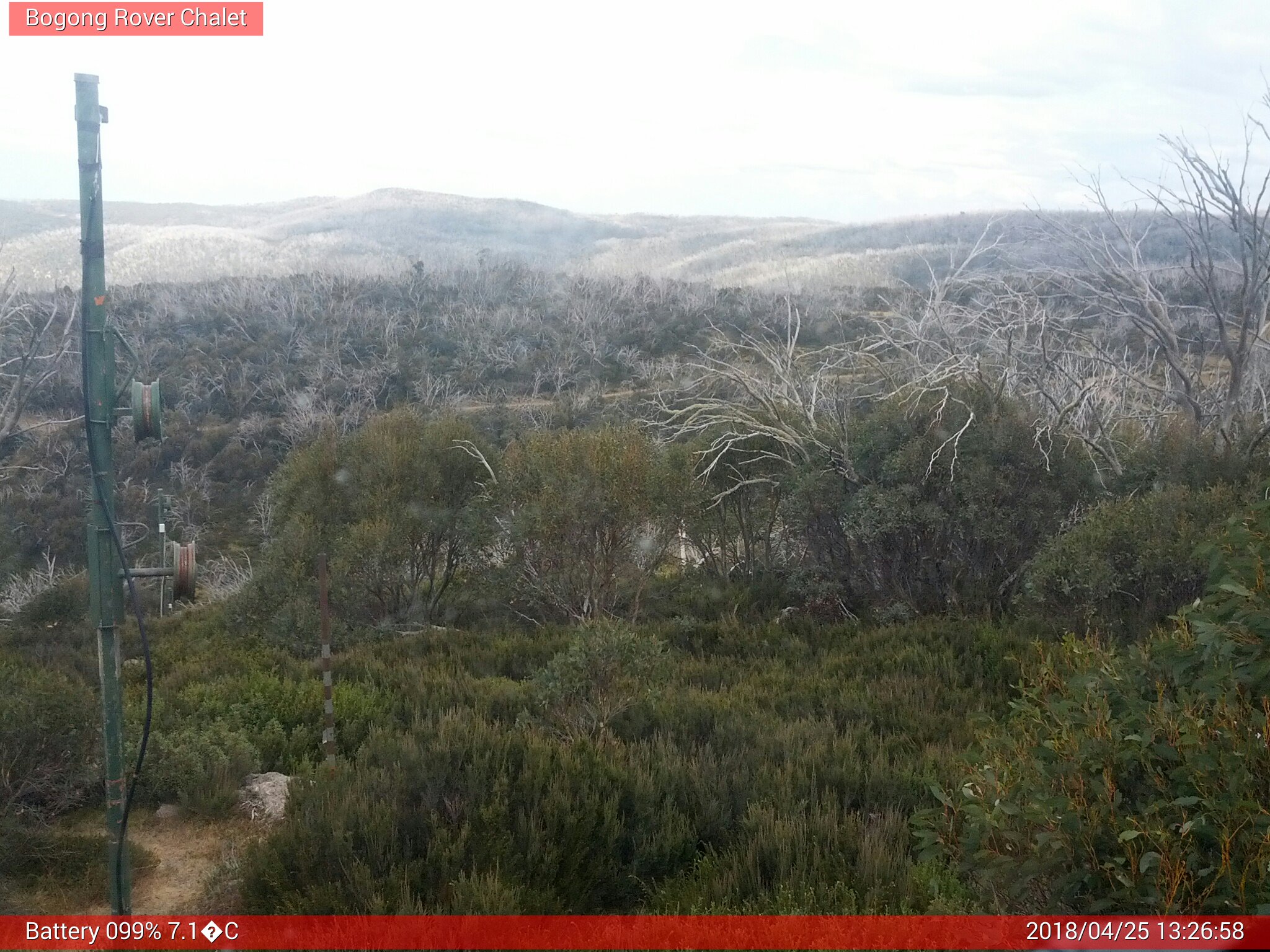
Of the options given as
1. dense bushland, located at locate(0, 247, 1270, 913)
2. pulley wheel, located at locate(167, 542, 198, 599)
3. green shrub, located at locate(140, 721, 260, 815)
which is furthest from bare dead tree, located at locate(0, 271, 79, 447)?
pulley wheel, located at locate(167, 542, 198, 599)

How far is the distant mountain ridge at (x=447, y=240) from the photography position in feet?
197

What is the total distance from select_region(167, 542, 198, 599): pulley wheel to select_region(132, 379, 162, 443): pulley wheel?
493 millimetres

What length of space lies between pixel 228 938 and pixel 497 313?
122ft

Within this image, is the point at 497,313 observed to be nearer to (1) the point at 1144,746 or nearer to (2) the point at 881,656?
(2) the point at 881,656

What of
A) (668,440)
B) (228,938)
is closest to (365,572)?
(668,440)

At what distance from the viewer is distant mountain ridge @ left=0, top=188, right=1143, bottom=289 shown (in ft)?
197

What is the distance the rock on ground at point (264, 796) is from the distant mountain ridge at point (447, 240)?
36.9 meters

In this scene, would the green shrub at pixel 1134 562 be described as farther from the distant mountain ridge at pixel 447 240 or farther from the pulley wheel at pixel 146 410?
the distant mountain ridge at pixel 447 240

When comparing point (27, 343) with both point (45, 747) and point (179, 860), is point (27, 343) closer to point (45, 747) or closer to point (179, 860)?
point (45, 747)

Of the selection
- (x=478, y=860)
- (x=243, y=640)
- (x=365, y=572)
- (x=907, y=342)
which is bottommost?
(x=243, y=640)

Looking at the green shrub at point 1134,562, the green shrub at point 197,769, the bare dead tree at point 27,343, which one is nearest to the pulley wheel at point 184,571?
the green shrub at point 197,769

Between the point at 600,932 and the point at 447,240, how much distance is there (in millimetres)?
96231

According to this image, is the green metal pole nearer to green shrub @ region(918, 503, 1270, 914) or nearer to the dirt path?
the dirt path

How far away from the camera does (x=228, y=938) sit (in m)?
4.29
